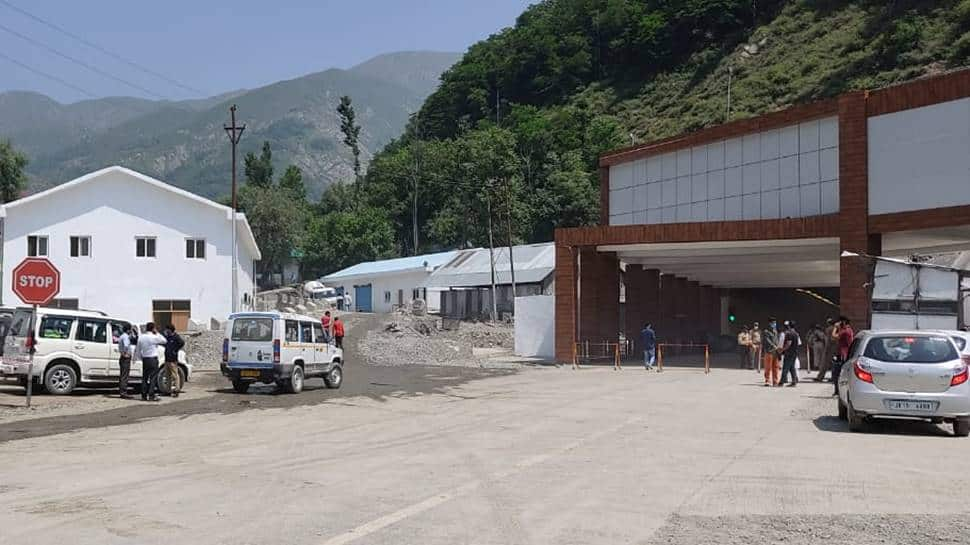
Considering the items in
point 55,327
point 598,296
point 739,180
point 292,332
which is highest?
point 739,180

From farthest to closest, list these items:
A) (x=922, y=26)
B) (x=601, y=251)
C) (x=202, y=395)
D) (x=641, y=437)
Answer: (x=922, y=26) < (x=601, y=251) < (x=202, y=395) < (x=641, y=437)

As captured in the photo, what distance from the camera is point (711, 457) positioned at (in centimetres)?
1304

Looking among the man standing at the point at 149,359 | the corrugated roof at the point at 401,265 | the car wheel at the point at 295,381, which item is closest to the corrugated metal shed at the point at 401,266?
the corrugated roof at the point at 401,265

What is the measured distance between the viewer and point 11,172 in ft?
269

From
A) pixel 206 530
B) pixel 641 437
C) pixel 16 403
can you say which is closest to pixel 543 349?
pixel 16 403

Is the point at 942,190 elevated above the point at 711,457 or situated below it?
above

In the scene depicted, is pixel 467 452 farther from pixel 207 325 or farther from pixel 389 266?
pixel 389 266

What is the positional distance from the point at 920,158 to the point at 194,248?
35.9m

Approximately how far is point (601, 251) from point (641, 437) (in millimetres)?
26196

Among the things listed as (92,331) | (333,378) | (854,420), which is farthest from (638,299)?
(854,420)

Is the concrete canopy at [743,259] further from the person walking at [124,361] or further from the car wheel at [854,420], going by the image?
the person walking at [124,361]

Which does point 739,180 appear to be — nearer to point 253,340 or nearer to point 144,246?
point 253,340

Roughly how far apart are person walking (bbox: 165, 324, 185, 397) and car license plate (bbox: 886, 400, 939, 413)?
52.2 ft

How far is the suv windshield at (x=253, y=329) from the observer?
78.6 ft
